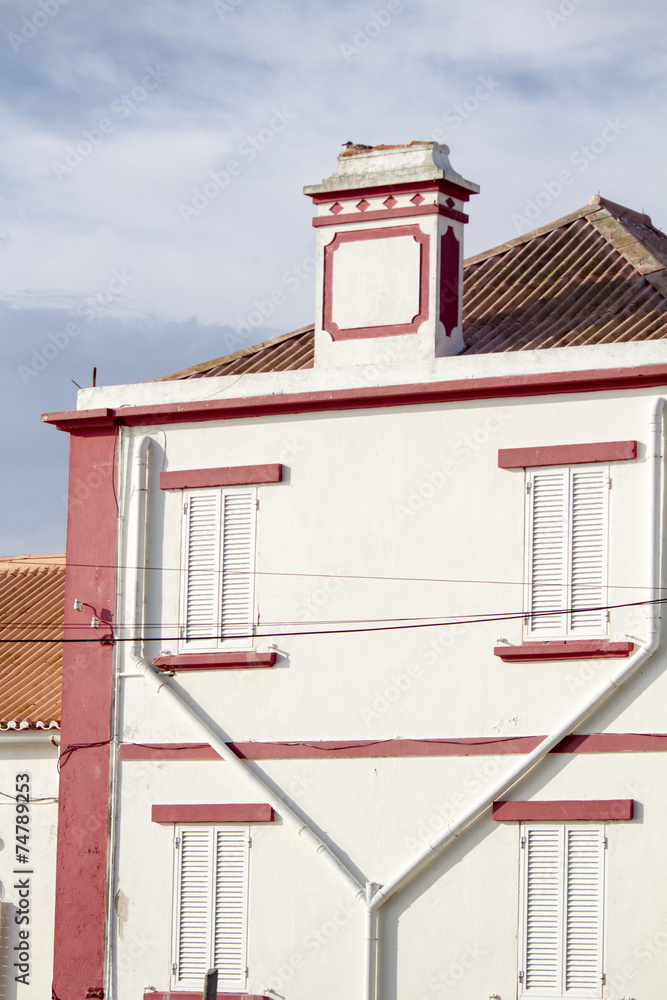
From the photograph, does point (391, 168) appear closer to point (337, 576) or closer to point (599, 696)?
point (337, 576)

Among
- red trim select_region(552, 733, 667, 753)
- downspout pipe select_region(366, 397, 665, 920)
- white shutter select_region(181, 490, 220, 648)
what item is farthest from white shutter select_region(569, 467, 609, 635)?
white shutter select_region(181, 490, 220, 648)

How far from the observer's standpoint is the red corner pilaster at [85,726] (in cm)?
1850

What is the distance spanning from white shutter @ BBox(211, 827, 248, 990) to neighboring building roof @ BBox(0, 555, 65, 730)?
3.06m

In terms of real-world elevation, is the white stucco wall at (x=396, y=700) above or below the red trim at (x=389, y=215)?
below

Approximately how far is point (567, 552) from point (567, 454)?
3.26ft

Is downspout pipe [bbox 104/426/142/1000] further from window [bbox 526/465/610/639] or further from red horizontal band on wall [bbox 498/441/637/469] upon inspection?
window [bbox 526/465/610/639]

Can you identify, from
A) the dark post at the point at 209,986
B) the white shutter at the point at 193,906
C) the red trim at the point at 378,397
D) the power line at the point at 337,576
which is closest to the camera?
the dark post at the point at 209,986

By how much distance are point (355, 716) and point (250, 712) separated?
1.21m

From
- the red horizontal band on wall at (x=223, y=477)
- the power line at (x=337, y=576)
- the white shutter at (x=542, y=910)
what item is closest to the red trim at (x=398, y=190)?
the red horizontal band on wall at (x=223, y=477)

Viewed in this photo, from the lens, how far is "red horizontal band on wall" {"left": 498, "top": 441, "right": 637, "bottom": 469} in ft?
55.2

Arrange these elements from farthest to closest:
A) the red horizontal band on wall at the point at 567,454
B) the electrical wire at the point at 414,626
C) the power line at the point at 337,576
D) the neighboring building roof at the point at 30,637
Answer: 1. the neighboring building roof at the point at 30,637
2. the power line at the point at 337,576
3. the red horizontal band on wall at the point at 567,454
4. the electrical wire at the point at 414,626

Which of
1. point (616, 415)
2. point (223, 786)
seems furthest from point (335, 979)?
point (616, 415)

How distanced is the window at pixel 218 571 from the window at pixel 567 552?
3176 millimetres

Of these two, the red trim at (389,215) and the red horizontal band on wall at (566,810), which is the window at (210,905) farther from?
the red trim at (389,215)
